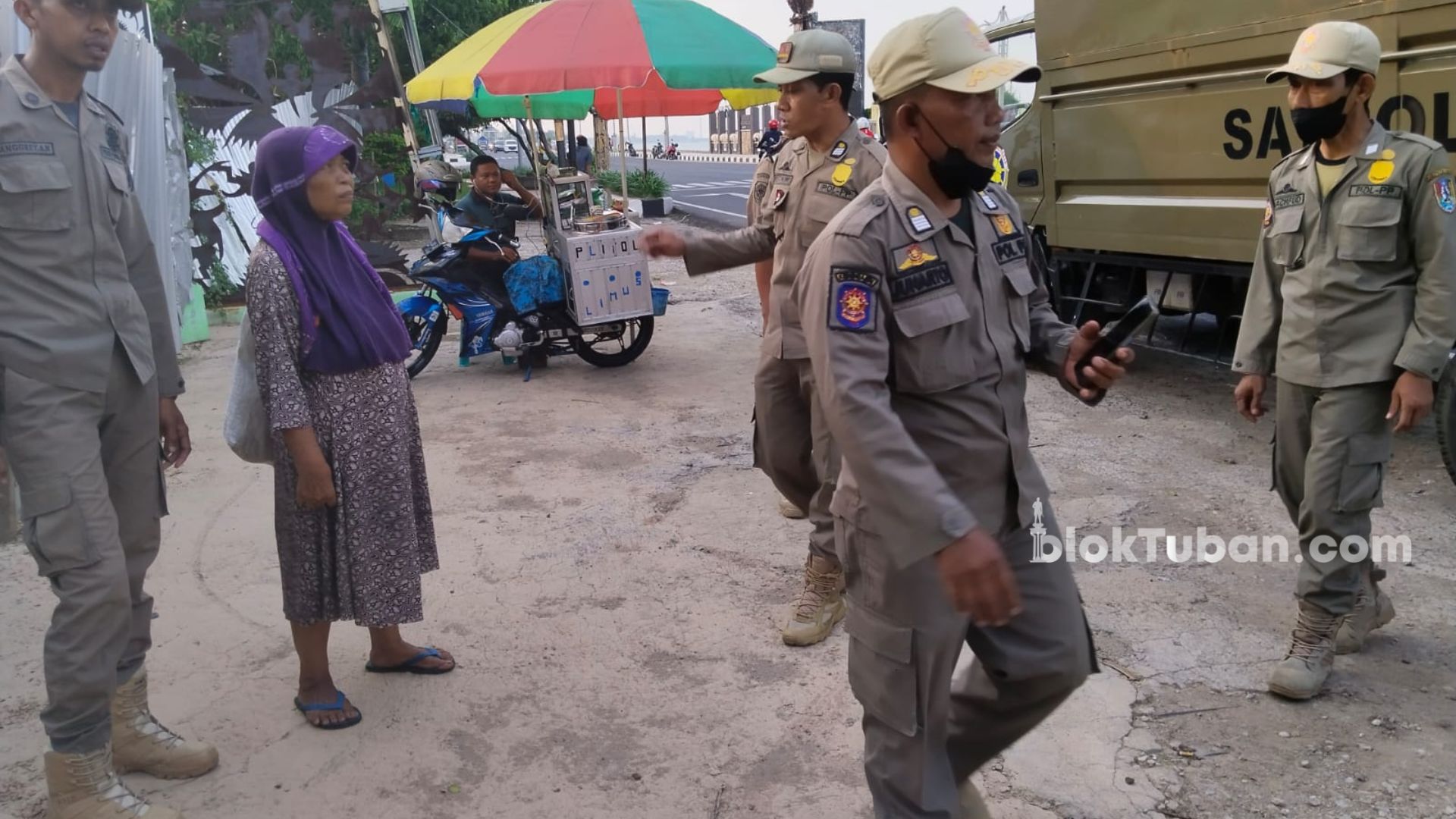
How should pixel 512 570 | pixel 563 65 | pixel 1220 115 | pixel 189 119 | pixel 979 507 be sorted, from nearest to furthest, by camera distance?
pixel 979 507 → pixel 512 570 → pixel 1220 115 → pixel 563 65 → pixel 189 119

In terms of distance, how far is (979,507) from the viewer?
2.12 meters

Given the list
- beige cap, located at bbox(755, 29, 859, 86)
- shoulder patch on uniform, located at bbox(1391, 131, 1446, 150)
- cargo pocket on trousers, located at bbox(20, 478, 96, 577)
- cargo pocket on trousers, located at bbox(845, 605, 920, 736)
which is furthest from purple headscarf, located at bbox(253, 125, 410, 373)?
shoulder patch on uniform, located at bbox(1391, 131, 1446, 150)

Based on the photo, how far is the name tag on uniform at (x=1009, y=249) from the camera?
2.16 meters

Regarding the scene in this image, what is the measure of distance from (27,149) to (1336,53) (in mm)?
3253

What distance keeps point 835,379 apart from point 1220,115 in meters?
4.59

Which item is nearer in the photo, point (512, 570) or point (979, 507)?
point (979, 507)

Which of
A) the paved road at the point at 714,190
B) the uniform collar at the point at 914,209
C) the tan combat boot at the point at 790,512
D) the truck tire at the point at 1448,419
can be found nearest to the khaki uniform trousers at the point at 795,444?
the tan combat boot at the point at 790,512

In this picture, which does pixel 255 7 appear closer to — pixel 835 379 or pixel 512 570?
pixel 512 570

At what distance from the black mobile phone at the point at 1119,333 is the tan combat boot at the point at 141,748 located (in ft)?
7.86

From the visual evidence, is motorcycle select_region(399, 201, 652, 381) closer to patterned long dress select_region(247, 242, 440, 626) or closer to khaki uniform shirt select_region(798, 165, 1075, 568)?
patterned long dress select_region(247, 242, 440, 626)

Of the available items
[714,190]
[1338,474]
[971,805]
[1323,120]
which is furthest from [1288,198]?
[714,190]

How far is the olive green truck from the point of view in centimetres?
468

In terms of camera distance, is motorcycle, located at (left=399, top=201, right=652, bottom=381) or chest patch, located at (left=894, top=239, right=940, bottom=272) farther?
motorcycle, located at (left=399, top=201, right=652, bottom=381)

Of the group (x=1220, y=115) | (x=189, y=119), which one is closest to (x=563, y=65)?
(x=1220, y=115)
